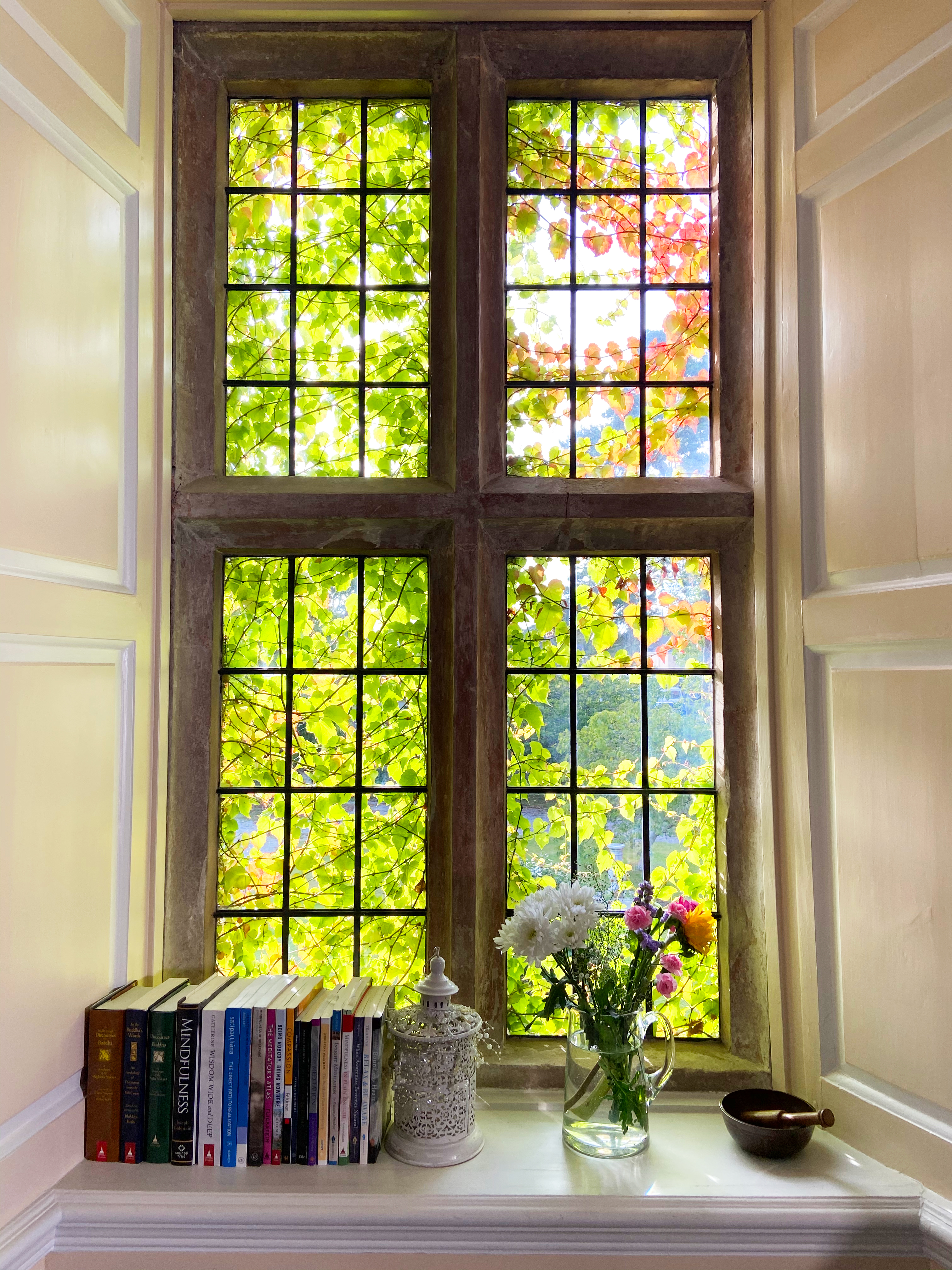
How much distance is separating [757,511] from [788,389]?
0.25 metres

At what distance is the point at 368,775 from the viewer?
1.90 meters

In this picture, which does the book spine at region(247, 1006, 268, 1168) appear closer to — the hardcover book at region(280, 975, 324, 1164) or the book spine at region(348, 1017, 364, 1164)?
the hardcover book at region(280, 975, 324, 1164)

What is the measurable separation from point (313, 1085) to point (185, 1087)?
8.8 inches

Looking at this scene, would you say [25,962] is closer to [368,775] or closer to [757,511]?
[368,775]

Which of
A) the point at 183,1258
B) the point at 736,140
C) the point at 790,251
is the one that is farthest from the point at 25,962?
the point at 736,140

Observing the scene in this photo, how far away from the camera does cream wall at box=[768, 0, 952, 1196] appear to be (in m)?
1.38

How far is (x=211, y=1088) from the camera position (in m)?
1.52

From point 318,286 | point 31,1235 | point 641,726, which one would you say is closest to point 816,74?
point 318,286

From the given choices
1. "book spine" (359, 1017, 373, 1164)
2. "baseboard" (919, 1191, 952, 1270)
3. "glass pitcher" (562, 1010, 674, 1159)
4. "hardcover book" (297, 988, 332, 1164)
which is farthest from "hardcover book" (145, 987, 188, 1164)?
"baseboard" (919, 1191, 952, 1270)

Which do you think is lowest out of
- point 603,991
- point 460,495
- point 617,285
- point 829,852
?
point 603,991

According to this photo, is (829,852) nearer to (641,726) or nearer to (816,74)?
(641,726)

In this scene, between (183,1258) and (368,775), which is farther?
(368,775)

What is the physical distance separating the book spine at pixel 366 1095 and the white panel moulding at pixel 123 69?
1.70m

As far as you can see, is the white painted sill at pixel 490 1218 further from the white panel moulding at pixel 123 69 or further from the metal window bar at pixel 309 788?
the white panel moulding at pixel 123 69
